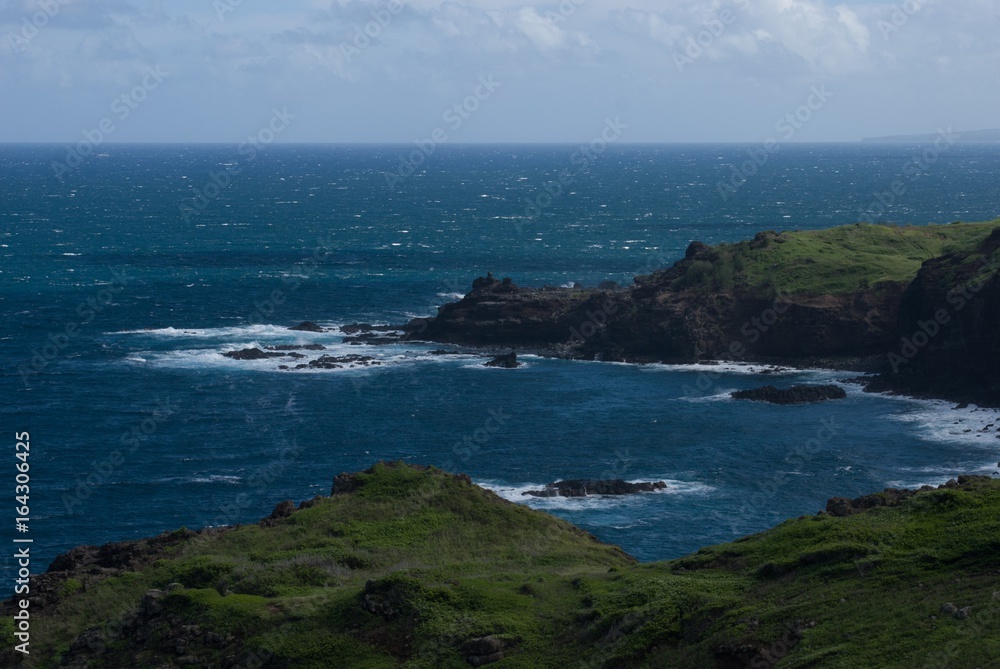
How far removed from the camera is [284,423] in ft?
233

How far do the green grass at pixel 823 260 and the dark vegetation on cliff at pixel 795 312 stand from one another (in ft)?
0.41

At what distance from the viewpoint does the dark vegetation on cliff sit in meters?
78.2

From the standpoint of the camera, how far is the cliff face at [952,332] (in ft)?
248

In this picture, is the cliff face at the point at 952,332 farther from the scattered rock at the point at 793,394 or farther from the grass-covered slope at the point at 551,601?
the grass-covered slope at the point at 551,601

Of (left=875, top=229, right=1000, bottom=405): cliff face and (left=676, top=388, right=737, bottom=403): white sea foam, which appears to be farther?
(left=676, top=388, right=737, bottom=403): white sea foam

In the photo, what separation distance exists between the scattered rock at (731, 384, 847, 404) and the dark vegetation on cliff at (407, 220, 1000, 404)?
456 cm

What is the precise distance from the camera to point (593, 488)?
59.2m

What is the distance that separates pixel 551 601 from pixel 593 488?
982 inches

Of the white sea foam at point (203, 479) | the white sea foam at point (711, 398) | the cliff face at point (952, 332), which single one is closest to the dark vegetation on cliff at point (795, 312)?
the cliff face at point (952, 332)

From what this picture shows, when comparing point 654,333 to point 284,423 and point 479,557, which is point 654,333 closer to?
point 284,423

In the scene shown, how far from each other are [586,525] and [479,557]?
15158 millimetres

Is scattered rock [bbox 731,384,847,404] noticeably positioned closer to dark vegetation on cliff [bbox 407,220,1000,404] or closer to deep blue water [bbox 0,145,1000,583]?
deep blue water [bbox 0,145,1000,583]

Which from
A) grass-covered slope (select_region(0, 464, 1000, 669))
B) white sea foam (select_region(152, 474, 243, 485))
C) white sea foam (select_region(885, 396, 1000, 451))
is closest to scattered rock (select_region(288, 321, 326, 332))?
white sea foam (select_region(152, 474, 243, 485))

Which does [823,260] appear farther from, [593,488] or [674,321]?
[593,488]
